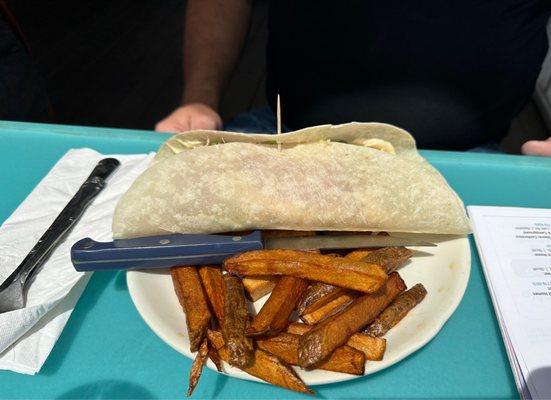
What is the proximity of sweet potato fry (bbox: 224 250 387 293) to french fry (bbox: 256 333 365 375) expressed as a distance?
0.42 ft

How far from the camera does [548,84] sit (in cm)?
337

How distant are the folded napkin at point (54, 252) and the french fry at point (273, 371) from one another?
1.47 ft

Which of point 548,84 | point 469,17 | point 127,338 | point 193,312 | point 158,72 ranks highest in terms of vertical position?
point 469,17

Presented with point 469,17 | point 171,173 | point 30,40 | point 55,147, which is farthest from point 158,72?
point 171,173

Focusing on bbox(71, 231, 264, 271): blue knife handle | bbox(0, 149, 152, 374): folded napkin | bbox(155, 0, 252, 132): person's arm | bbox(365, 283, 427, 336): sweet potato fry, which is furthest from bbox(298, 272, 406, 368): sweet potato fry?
bbox(155, 0, 252, 132): person's arm

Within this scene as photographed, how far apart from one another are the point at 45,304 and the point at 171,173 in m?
0.41

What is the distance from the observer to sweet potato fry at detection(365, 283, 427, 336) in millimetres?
935

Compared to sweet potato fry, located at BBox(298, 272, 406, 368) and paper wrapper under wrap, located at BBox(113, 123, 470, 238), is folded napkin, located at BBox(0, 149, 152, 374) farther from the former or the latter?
sweet potato fry, located at BBox(298, 272, 406, 368)

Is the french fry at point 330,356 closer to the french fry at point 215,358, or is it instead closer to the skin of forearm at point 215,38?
the french fry at point 215,358

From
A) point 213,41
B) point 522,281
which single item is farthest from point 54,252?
point 213,41

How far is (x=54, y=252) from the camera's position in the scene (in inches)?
46.7

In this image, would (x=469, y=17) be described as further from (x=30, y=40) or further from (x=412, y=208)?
(x=30, y=40)

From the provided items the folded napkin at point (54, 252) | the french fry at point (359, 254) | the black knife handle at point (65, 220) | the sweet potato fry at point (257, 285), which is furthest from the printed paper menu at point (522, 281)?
the black knife handle at point (65, 220)

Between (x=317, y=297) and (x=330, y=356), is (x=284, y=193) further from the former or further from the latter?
(x=330, y=356)
